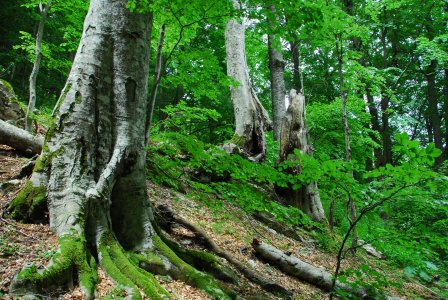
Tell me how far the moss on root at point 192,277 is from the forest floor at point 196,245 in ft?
0.32

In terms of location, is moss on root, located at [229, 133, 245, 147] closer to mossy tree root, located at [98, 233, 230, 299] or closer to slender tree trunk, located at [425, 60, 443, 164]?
mossy tree root, located at [98, 233, 230, 299]

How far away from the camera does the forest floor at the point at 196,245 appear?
279 cm

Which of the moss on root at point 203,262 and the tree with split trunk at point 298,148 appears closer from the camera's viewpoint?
the moss on root at point 203,262

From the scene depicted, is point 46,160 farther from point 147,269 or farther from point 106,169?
point 147,269

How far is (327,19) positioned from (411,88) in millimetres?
18035

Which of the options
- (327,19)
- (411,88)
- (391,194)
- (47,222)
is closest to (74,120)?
(47,222)

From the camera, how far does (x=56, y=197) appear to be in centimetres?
325

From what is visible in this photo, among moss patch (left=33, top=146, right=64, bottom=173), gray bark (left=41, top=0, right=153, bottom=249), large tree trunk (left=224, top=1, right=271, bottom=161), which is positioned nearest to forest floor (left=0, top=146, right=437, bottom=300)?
gray bark (left=41, top=0, right=153, bottom=249)

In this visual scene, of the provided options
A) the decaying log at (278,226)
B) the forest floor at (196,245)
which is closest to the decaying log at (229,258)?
the forest floor at (196,245)

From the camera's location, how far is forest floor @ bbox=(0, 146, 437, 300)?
2.79 m

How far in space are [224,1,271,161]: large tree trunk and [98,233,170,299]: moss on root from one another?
518 centimetres

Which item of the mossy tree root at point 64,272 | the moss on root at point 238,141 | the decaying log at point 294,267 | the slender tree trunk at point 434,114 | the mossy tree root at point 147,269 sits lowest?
the decaying log at point 294,267

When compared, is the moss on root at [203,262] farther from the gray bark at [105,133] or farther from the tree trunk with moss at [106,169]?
the gray bark at [105,133]

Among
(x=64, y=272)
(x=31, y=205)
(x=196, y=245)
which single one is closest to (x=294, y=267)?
(x=196, y=245)
